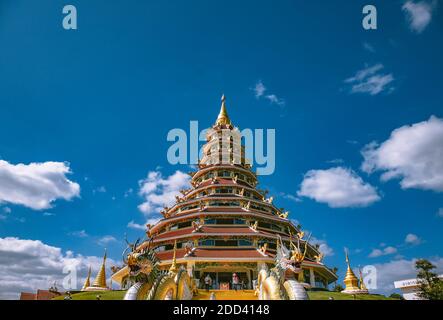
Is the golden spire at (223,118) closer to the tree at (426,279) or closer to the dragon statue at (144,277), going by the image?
the tree at (426,279)

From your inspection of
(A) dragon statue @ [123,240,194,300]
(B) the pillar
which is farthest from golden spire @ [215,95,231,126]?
(A) dragon statue @ [123,240,194,300]

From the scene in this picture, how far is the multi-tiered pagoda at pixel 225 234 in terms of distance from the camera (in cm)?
2153

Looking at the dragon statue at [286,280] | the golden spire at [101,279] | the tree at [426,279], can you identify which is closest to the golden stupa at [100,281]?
the golden spire at [101,279]

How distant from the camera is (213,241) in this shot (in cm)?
2411

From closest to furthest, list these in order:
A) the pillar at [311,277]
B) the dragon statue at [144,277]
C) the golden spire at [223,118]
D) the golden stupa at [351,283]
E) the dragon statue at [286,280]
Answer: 1. the dragon statue at [286,280]
2. the dragon statue at [144,277]
3. the golden stupa at [351,283]
4. the pillar at [311,277]
5. the golden spire at [223,118]

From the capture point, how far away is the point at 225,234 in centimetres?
2352

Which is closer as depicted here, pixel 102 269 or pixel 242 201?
pixel 102 269

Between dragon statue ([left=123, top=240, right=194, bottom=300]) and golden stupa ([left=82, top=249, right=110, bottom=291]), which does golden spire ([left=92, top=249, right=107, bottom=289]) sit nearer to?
golden stupa ([left=82, top=249, right=110, bottom=291])

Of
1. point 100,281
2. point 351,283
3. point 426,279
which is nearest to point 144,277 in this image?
point 100,281

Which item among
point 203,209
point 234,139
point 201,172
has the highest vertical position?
point 234,139
